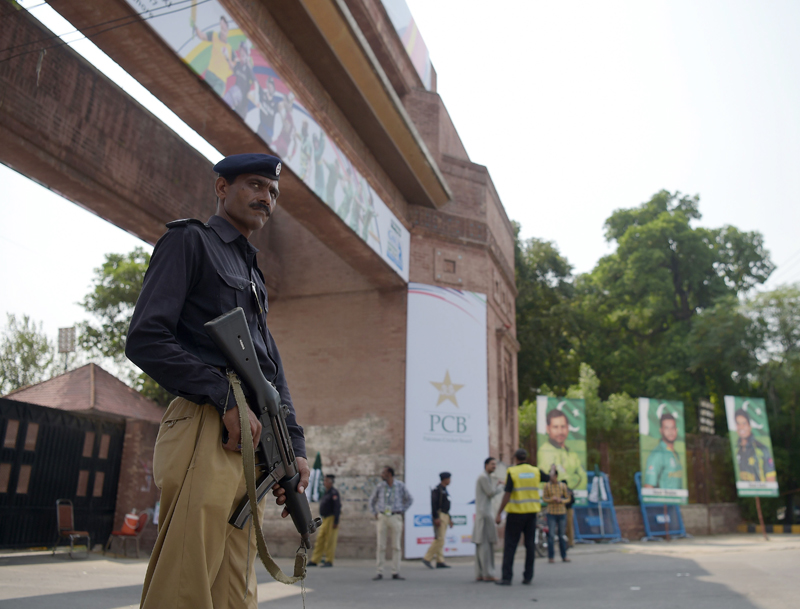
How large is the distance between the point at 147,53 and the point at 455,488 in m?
10.2

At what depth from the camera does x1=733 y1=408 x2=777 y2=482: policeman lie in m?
18.7

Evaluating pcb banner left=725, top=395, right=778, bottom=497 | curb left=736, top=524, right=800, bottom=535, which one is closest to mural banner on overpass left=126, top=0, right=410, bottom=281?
pcb banner left=725, top=395, right=778, bottom=497

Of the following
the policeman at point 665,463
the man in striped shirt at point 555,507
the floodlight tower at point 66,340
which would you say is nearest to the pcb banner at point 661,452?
the policeman at point 665,463

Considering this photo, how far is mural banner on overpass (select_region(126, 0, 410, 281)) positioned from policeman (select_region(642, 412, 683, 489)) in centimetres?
1061

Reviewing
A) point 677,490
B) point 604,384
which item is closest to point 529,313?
point 604,384

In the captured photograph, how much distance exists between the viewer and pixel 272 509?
15.2 metres

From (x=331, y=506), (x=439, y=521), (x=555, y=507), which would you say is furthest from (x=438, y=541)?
(x=555, y=507)

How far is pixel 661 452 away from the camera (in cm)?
1894

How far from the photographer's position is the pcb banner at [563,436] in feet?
56.5

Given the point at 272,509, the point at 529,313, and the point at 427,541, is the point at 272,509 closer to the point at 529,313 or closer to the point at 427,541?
the point at 427,541

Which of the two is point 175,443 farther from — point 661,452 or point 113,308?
point 113,308

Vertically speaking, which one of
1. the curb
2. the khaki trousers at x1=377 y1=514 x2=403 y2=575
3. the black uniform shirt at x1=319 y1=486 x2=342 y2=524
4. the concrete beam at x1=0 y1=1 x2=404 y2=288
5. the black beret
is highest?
the concrete beam at x1=0 y1=1 x2=404 y2=288

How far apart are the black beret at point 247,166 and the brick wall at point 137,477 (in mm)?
11644

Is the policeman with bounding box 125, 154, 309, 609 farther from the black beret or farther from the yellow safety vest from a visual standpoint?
the yellow safety vest
